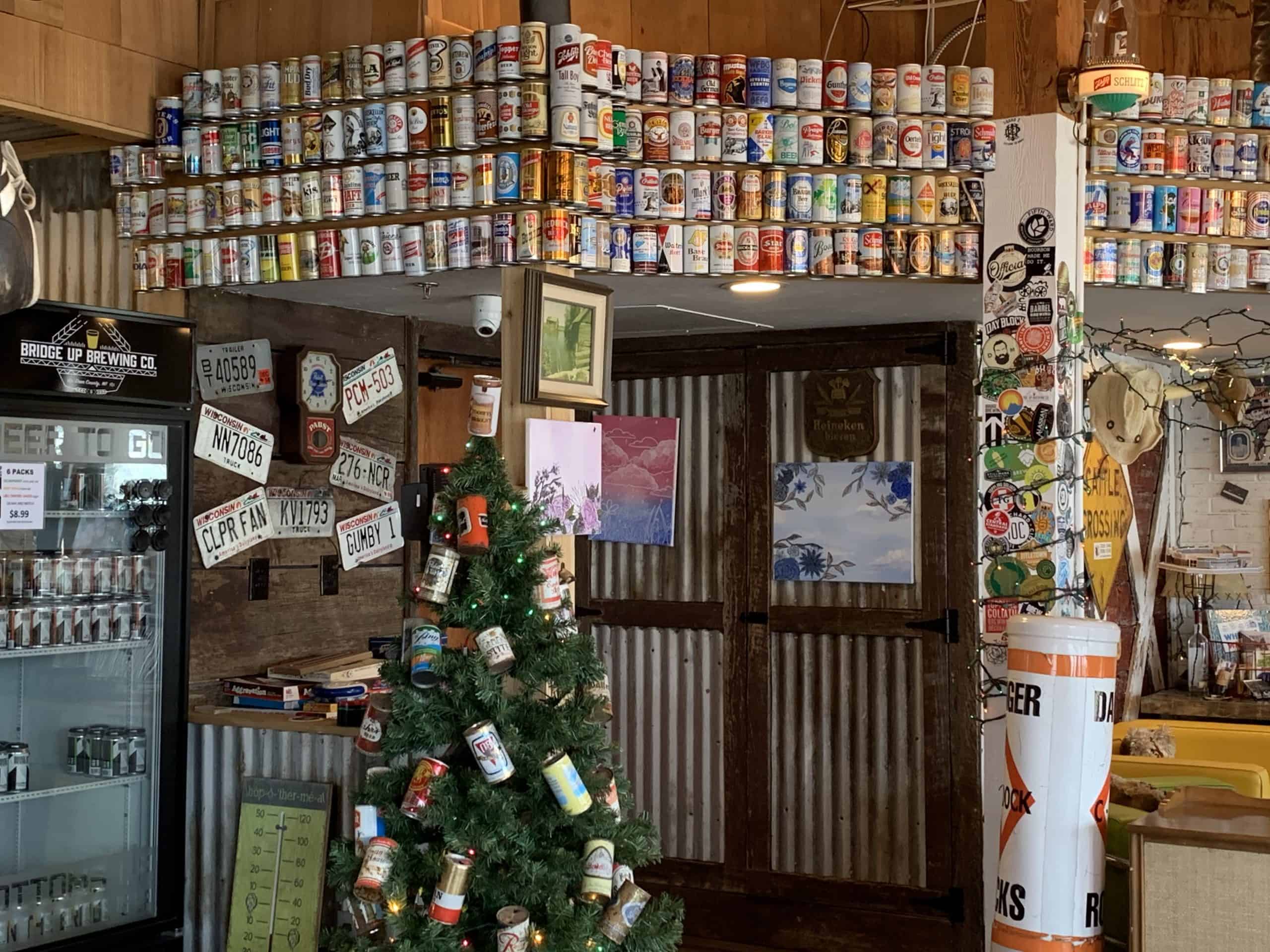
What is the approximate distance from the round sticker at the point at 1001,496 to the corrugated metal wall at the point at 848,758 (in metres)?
1.80

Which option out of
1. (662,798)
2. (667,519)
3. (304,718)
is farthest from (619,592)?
(304,718)

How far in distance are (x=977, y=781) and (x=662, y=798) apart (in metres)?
1.35

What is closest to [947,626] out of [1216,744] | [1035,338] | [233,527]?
[1216,744]

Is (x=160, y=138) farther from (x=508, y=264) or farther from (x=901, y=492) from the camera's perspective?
(x=901, y=492)

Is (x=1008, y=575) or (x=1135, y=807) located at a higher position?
(x=1008, y=575)

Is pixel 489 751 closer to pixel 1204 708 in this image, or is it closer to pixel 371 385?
pixel 371 385

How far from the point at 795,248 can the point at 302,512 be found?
6.76 ft

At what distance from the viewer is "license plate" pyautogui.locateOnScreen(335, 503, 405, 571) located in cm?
536

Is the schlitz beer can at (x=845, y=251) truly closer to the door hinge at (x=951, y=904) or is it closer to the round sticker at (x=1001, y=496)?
the round sticker at (x=1001, y=496)

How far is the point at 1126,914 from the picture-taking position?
404 cm

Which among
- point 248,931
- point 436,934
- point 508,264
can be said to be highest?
point 508,264

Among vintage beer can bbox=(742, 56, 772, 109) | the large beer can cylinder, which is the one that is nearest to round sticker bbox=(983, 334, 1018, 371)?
the large beer can cylinder

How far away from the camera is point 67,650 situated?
4.31 m

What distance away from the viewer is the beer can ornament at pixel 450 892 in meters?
3.35
